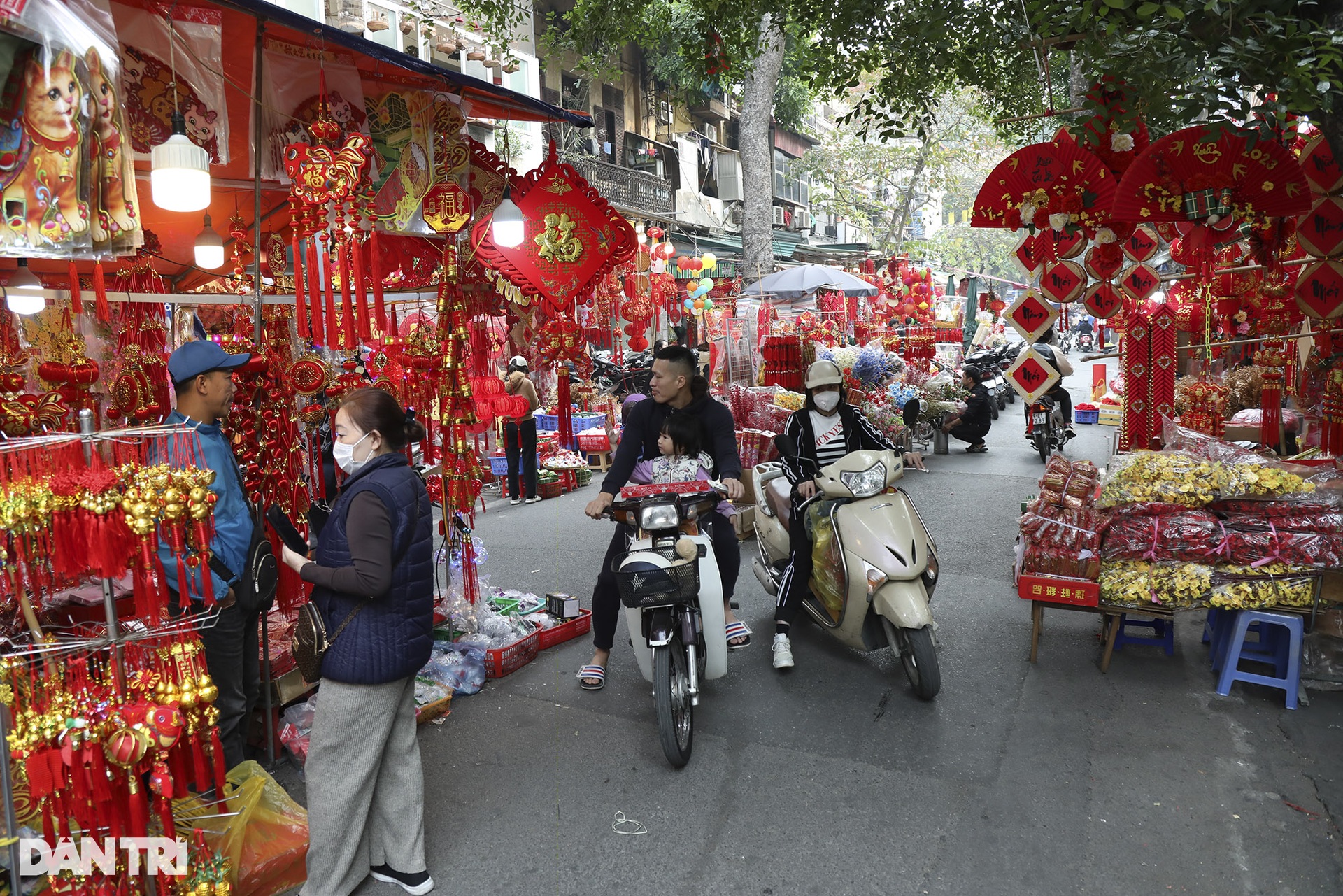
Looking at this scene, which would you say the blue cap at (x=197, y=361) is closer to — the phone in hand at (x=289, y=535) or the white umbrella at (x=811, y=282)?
the phone in hand at (x=289, y=535)

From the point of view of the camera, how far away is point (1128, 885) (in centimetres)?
294

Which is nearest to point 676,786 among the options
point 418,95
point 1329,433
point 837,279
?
point 418,95

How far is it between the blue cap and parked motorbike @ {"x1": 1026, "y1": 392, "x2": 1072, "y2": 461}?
1085 cm

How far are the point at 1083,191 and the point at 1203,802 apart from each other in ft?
10.9

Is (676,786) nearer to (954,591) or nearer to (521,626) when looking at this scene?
(521,626)

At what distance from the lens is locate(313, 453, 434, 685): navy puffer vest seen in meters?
2.82

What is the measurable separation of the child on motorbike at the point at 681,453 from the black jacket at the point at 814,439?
66cm

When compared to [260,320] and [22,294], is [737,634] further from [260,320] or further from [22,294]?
[22,294]

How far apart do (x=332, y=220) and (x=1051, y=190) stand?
4016mm

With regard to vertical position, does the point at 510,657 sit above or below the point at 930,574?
below

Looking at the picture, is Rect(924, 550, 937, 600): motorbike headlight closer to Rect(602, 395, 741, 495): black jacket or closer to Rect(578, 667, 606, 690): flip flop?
Rect(602, 395, 741, 495): black jacket

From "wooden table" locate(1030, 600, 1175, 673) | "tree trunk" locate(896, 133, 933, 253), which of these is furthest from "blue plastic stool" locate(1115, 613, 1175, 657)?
"tree trunk" locate(896, 133, 933, 253)

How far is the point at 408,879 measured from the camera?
118 inches

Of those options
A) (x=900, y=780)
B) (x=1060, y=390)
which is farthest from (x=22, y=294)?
(x=1060, y=390)
